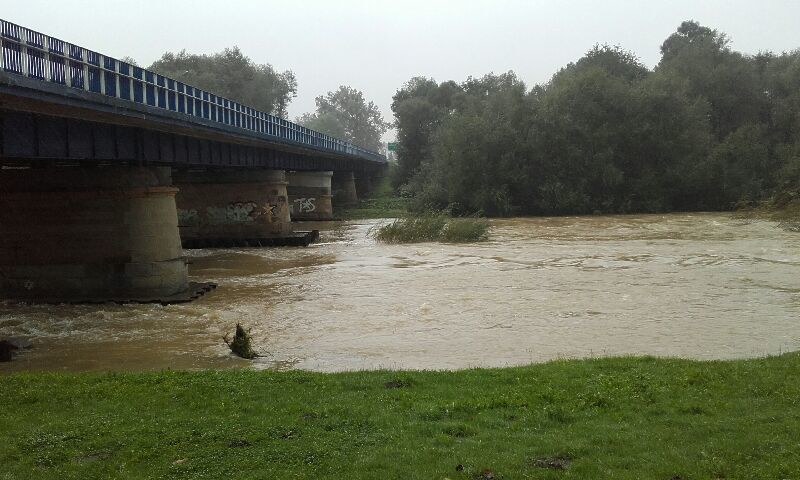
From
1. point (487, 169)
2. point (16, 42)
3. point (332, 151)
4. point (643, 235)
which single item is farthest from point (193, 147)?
point (487, 169)

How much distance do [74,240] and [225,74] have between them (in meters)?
90.2

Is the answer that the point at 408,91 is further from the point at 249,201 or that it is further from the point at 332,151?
the point at 249,201

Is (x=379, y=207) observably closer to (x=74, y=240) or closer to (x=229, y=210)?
(x=229, y=210)

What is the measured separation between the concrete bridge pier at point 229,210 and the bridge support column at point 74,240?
19051 mm

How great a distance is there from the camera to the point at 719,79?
7488cm

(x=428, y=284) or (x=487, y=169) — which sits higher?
(x=487, y=169)

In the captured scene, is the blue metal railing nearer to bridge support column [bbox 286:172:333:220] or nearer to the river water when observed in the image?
the river water

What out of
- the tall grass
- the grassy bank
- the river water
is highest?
the tall grass

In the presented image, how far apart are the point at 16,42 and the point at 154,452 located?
12825 mm

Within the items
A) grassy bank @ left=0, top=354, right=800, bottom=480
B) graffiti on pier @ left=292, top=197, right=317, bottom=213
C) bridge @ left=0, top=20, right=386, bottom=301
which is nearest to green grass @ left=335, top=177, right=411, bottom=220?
graffiti on pier @ left=292, top=197, right=317, bottom=213

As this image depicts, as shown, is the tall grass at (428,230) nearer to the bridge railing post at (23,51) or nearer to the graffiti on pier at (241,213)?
the graffiti on pier at (241,213)

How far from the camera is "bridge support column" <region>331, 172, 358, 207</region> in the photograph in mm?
85125

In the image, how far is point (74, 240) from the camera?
25953 millimetres

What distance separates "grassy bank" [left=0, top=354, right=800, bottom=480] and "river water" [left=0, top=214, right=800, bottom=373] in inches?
157
